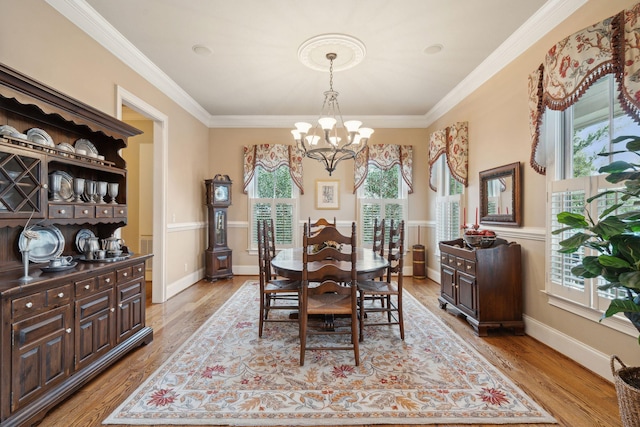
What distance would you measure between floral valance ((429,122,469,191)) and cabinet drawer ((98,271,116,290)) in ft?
14.3

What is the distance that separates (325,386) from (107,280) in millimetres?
1881

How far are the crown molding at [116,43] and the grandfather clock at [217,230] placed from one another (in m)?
1.46

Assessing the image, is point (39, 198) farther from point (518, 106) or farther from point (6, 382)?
point (518, 106)

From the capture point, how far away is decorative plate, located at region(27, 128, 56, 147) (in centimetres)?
221

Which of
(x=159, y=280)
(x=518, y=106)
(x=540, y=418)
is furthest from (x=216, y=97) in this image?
(x=540, y=418)

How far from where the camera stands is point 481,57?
12.0 ft

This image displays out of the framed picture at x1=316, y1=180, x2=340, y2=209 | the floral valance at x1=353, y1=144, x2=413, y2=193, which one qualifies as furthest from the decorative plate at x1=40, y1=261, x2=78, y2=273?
the floral valance at x1=353, y1=144, x2=413, y2=193

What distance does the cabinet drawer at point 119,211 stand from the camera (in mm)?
2816

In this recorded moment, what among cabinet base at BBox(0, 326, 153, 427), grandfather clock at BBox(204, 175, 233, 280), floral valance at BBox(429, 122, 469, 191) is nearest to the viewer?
cabinet base at BBox(0, 326, 153, 427)

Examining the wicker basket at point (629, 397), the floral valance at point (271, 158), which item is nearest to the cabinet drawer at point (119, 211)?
the floral valance at point (271, 158)

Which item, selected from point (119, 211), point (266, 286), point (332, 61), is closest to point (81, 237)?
point (119, 211)

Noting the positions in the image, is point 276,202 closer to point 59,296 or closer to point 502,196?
point 502,196

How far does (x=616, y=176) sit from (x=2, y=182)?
349 centimetres

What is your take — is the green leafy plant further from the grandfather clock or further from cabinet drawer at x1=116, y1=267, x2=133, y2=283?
the grandfather clock
